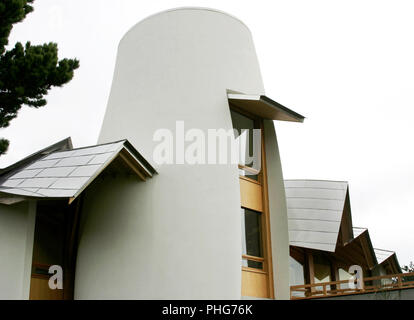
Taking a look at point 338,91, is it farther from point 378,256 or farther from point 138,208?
point 378,256

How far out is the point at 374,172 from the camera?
2048 cm

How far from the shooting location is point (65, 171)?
33.5 feet

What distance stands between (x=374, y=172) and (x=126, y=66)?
38.7 feet

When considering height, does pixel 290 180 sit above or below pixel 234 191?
above

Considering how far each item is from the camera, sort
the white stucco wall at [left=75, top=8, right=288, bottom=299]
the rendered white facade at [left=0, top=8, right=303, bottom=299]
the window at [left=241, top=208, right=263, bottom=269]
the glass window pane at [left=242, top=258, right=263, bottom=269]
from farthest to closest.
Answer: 1. the window at [left=241, top=208, right=263, bottom=269]
2. the glass window pane at [left=242, top=258, right=263, bottom=269]
3. the white stucco wall at [left=75, top=8, right=288, bottom=299]
4. the rendered white facade at [left=0, top=8, right=303, bottom=299]

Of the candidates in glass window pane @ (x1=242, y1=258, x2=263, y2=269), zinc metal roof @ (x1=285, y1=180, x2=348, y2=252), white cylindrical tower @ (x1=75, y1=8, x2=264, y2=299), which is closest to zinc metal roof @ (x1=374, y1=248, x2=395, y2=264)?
zinc metal roof @ (x1=285, y1=180, x2=348, y2=252)

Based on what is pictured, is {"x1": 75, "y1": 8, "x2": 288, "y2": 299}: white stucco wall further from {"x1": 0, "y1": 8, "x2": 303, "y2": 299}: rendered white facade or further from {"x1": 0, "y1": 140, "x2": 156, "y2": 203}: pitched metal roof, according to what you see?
{"x1": 0, "y1": 140, "x2": 156, "y2": 203}: pitched metal roof

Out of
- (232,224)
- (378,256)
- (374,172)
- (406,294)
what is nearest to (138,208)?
(232,224)

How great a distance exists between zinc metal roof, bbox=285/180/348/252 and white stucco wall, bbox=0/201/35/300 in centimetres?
937

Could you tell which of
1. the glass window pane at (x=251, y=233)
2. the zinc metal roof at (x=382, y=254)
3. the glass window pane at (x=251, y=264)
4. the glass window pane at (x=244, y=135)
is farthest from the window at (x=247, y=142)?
the zinc metal roof at (x=382, y=254)

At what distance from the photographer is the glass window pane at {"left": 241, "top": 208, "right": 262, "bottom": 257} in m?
12.0

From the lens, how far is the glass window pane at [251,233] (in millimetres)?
12000

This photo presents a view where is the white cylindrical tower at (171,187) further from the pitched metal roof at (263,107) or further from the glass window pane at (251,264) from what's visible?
the glass window pane at (251,264)

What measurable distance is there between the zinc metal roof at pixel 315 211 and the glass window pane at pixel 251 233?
4.59 m
